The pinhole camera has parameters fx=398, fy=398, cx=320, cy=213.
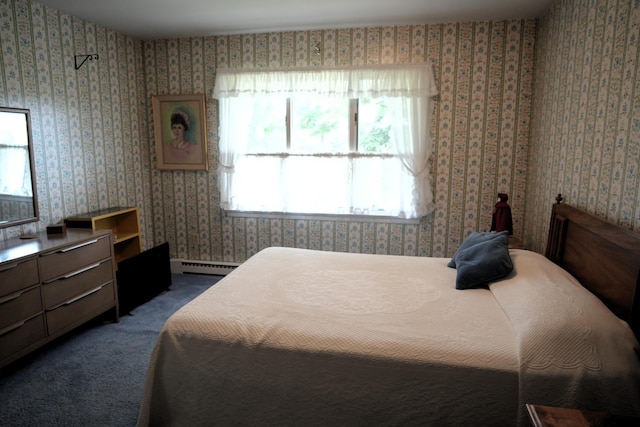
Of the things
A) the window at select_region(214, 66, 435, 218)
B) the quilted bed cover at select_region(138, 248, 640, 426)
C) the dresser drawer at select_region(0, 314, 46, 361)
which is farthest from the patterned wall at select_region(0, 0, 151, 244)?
the quilted bed cover at select_region(138, 248, 640, 426)

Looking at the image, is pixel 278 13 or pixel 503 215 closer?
pixel 503 215

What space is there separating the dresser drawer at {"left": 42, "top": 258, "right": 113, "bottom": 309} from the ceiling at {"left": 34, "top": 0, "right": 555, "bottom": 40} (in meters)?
2.11

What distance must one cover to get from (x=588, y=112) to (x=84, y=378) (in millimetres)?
3527

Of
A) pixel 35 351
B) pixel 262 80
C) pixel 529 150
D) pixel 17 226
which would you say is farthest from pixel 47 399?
pixel 529 150

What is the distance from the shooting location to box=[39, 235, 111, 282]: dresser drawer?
2.68m

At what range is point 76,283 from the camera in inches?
115

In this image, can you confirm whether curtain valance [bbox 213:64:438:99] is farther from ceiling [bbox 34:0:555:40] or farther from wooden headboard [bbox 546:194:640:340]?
wooden headboard [bbox 546:194:640:340]

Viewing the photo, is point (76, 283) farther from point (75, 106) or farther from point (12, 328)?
point (75, 106)

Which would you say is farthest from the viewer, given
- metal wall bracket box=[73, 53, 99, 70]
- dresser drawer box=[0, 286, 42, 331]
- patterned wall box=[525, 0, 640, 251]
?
metal wall bracket box=[73, 53, 99, 70]

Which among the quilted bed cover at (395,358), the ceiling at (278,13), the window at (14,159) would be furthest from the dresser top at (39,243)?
the ceiling at (278,13)

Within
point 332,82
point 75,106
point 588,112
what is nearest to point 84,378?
point 75,106

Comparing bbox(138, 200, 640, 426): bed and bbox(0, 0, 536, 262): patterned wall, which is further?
bbox(0, 0, 536, 262): patterned wall

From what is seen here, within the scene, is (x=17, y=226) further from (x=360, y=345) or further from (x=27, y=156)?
(x=360, y=345)

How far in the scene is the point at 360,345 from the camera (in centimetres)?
172
